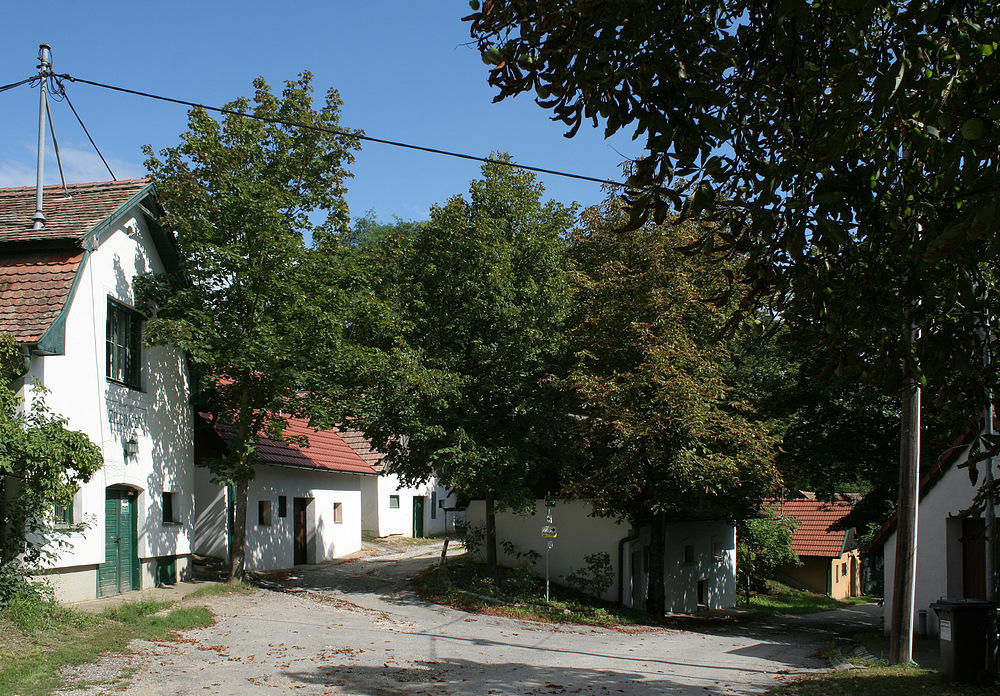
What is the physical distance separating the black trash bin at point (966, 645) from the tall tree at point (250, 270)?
40.8ft

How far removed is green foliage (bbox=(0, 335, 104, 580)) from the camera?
39.3ft

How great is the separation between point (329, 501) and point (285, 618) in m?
12.1

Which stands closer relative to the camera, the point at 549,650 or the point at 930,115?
the point at 930,115

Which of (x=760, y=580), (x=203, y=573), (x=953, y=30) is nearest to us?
(x=953, y=30)

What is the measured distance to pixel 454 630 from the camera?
17.2 meters

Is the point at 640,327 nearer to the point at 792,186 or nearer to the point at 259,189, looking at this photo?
the point at 259,189

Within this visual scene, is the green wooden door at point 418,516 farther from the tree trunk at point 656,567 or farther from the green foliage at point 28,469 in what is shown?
the green foliage at point 28,469

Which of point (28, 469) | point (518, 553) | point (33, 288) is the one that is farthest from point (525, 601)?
point (33, 288)

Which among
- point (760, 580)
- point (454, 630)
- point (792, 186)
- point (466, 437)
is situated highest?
point (792, 186)

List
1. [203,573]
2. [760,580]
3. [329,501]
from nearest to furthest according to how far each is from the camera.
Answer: [203,573]
[329,501]
[760,580]

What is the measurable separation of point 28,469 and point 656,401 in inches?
512

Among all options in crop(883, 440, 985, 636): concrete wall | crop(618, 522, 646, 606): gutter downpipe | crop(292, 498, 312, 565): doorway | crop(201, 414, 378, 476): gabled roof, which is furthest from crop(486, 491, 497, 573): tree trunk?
crop(883, 440, 985, 636): concrete wall

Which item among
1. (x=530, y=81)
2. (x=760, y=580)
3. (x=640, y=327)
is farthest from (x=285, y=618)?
(x=760, y=580)

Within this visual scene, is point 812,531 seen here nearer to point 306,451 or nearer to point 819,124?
point 306,451
